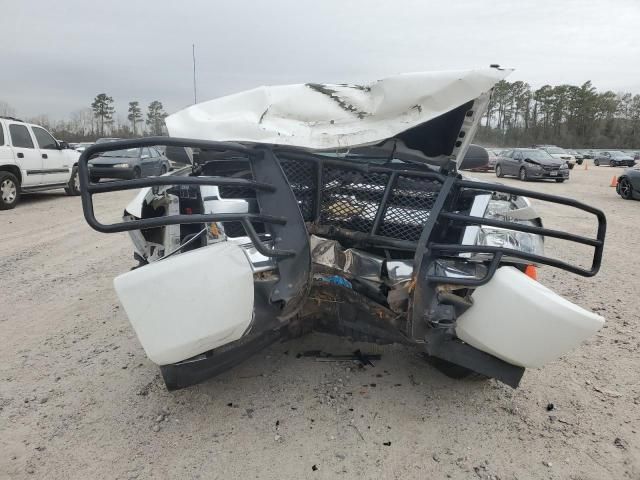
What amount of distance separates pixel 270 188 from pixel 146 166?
14.1 metres

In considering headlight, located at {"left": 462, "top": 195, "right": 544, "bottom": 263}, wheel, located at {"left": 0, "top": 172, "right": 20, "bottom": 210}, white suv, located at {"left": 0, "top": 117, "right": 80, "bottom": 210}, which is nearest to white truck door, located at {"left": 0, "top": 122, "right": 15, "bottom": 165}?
white suv, located at {"left": 0, "top": 117, "right": 80, "bottom": 210}

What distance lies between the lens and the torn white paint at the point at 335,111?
7.70 ft

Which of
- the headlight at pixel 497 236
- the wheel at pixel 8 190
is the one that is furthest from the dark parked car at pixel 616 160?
the headlight at pixel 497 236

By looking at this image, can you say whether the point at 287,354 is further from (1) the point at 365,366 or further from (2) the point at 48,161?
(2) the point at 48,161

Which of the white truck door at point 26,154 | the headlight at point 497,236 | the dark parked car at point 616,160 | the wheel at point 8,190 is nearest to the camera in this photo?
the headlight at point 497,236

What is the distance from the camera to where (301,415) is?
2584 millimetres

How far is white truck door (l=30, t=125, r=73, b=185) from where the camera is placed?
35.7ft

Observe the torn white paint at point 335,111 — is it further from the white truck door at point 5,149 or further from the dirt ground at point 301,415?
the white truck door at point 5,149

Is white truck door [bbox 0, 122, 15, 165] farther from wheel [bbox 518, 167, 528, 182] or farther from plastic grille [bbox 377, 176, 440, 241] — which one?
wheel [bbox 518, 167, 528, 182]

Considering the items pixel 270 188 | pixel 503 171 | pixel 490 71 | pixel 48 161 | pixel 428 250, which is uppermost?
pixel 490 71

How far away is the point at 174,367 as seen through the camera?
2301mm

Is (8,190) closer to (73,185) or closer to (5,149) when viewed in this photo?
(5,149)

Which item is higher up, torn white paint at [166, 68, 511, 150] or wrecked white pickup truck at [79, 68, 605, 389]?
torn white paint at [166, 68, 511, 150]

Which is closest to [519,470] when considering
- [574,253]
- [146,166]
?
[574,253]
